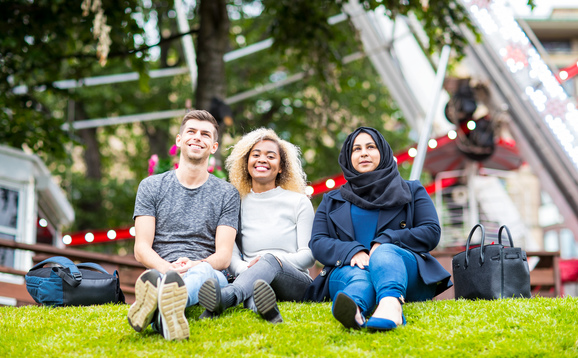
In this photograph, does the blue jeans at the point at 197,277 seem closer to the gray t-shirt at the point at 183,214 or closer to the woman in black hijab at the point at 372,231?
the gray t-shirt at the point at 183,214

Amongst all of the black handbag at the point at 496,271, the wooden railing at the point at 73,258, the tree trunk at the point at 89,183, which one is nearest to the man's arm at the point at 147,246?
the black handbag at the point at 496,271

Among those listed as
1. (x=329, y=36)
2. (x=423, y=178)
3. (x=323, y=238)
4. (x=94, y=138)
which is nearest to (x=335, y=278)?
(x=323, y=238)

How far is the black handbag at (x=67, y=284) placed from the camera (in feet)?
16.9

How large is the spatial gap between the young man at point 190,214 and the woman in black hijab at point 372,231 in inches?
28.0

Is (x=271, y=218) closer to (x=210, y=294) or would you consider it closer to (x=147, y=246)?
(x=147, y=246)

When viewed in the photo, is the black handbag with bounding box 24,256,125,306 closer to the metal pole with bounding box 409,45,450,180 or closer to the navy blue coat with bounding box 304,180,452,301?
the navy blue coat with bounding box 304,180,452,301

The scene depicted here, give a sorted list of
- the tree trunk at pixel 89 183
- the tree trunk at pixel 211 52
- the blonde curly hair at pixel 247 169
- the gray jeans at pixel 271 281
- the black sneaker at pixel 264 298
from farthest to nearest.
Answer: the tree trunk at pixel 89 183 → the tree trunk at pixel 211 52 → the blonde curly hair at pixel 247 169 → the gray jeans at pixel 271 281 → the black sneaker at pixel 264 298

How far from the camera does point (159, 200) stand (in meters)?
4.96

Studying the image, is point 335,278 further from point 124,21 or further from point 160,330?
point 124,21

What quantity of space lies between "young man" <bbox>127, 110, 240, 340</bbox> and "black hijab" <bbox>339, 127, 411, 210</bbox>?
2.95 ft

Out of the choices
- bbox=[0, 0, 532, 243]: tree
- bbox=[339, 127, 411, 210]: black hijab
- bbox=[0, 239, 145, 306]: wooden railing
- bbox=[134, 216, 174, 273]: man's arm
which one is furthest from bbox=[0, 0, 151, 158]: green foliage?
bbox=[339, 127, 411, 210]: black hijab

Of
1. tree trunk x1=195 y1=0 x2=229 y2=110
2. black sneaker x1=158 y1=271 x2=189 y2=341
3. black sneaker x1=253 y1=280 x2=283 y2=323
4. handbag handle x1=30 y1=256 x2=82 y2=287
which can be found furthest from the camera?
tree trunk x1=195 y1=0 x2=229 y2=110

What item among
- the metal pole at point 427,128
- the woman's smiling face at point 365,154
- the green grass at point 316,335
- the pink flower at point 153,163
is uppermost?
the metal pole at point 427,128

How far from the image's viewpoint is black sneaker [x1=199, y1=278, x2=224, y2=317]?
4145mm
